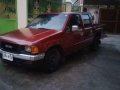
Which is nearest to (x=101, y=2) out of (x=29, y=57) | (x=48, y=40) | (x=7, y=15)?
(x=7, y=15)

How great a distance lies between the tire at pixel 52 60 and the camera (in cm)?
547

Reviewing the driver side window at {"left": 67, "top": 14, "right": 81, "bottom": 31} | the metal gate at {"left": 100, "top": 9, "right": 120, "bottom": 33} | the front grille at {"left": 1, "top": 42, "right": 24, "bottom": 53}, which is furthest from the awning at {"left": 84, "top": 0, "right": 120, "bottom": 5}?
the front grille at {"left": 1, "top": 42, "right": 24, "bottom": 53}

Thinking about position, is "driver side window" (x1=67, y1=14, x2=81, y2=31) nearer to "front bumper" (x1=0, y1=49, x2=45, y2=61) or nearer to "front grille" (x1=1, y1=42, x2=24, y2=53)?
"front bumper" (x1=0, y1=49, x2=45, y2=61)

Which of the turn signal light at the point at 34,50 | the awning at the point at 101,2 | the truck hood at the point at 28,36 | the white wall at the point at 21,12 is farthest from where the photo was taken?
the awning at the point at 101,2

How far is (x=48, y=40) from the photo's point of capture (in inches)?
212

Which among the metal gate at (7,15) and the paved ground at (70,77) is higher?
the metal gate at (7,15)

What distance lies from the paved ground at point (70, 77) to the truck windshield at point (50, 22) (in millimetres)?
1315

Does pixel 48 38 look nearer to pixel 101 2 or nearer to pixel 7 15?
pixel 7 15

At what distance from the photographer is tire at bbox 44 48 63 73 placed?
547cm

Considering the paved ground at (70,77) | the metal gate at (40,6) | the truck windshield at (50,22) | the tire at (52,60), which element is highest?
the metal gate at (40,6)

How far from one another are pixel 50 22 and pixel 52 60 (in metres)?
1.42

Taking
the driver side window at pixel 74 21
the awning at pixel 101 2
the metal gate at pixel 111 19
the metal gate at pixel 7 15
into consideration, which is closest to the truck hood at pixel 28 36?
the driver side window at pixel 74 21

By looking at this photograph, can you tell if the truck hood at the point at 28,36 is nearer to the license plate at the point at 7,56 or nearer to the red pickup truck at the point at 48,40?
the red pickup truck at the point at 48,40

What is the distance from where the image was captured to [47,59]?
17.9ft
